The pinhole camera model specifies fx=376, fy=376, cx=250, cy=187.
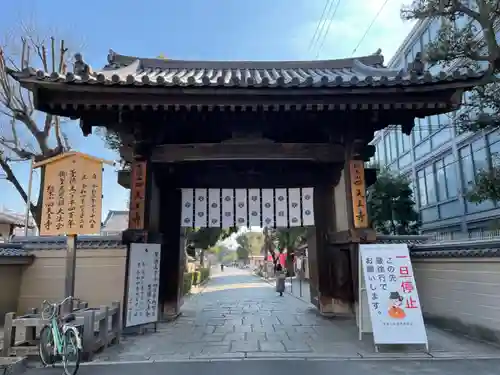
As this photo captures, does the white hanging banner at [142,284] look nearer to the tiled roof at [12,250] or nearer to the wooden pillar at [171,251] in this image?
the wooden pillar at [171,251]

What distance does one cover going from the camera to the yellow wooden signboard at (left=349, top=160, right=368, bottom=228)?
317 inches

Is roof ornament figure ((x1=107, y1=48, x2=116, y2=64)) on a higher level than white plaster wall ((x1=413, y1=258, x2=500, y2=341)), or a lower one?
higher

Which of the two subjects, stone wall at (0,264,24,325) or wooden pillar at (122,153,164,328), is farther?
stone wall at (0,264,24,325)

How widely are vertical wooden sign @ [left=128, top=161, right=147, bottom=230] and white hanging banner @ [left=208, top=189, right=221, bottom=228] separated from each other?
7.30ft

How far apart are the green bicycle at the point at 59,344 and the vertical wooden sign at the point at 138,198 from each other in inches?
98.1

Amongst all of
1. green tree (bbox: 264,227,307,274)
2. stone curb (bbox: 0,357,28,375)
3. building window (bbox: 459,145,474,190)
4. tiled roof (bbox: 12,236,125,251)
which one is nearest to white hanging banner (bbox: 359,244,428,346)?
tiled roof (bbox: 12,236,125,251)

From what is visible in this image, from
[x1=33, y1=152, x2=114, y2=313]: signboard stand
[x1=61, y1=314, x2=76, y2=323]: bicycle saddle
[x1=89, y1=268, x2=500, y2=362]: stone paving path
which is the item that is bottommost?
[x1=89, y1=268, x2=500, y2=362]: stone paving path

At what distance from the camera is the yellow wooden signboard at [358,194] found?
8.06m

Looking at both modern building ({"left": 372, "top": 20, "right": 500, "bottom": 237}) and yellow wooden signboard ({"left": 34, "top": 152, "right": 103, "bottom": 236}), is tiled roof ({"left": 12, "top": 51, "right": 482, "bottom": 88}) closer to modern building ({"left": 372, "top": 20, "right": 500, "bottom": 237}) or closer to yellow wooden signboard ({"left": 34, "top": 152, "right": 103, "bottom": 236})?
yellow wooden signboard ({"left": 34, "top": 152, "right": 103, "bottom": 236})

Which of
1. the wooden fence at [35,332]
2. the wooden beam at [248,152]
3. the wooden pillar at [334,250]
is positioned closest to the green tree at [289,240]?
the wooden pillar at [334,250]

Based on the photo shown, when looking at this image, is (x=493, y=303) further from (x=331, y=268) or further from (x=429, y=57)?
(x=429, y=57)

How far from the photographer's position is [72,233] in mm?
6594

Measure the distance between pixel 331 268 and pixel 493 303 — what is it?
3.97m

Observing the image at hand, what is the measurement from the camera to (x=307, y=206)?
1007cm
